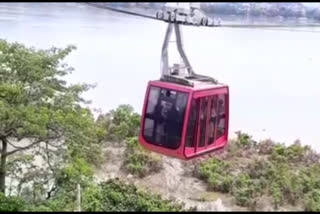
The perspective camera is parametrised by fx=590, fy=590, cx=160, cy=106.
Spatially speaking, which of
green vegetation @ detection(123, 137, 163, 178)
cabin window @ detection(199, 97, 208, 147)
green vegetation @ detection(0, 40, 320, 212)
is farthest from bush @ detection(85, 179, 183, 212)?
cabin window @ detection(199, 97, 208, 147)

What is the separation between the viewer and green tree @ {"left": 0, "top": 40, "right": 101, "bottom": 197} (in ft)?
17.9

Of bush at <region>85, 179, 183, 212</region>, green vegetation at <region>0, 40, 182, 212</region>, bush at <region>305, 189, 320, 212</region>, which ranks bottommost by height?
bush at <region>305, 189, 320, 212</region>

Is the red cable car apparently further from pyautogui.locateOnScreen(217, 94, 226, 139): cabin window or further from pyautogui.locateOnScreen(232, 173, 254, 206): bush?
pyautogui.locateOnScreen(232, 173, 254, 206): bush

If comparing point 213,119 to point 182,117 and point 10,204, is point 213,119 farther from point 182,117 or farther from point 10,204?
point 10,204

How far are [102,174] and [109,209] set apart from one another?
1.19m

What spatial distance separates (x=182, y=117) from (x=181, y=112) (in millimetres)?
32

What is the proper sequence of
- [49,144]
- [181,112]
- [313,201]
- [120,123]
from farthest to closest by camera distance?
[120,123] < [313,201] < [49,144] < [181,112]

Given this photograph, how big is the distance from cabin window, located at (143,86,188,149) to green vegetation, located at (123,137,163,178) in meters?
4.12

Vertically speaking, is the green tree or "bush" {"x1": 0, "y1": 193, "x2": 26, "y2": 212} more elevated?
the green tree

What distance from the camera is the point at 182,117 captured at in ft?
12.1

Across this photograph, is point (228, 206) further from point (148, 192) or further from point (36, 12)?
point (36, 12)

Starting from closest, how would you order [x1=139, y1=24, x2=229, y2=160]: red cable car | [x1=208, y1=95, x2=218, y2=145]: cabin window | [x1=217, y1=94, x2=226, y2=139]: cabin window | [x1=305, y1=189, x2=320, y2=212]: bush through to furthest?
[x1=139, y1=24, x2=229, y2=160]: red cable car → [x1=208, y1=95, x2=218, y2=145]: cabin window → [x1=217, y1=94, x2=226, y2=139]: cabin window → [x1=305, y1=189, x2=320, y2=212]: bush

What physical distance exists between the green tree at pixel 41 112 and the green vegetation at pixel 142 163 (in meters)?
2.01

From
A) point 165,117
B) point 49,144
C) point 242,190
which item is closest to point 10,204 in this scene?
point 49,144
